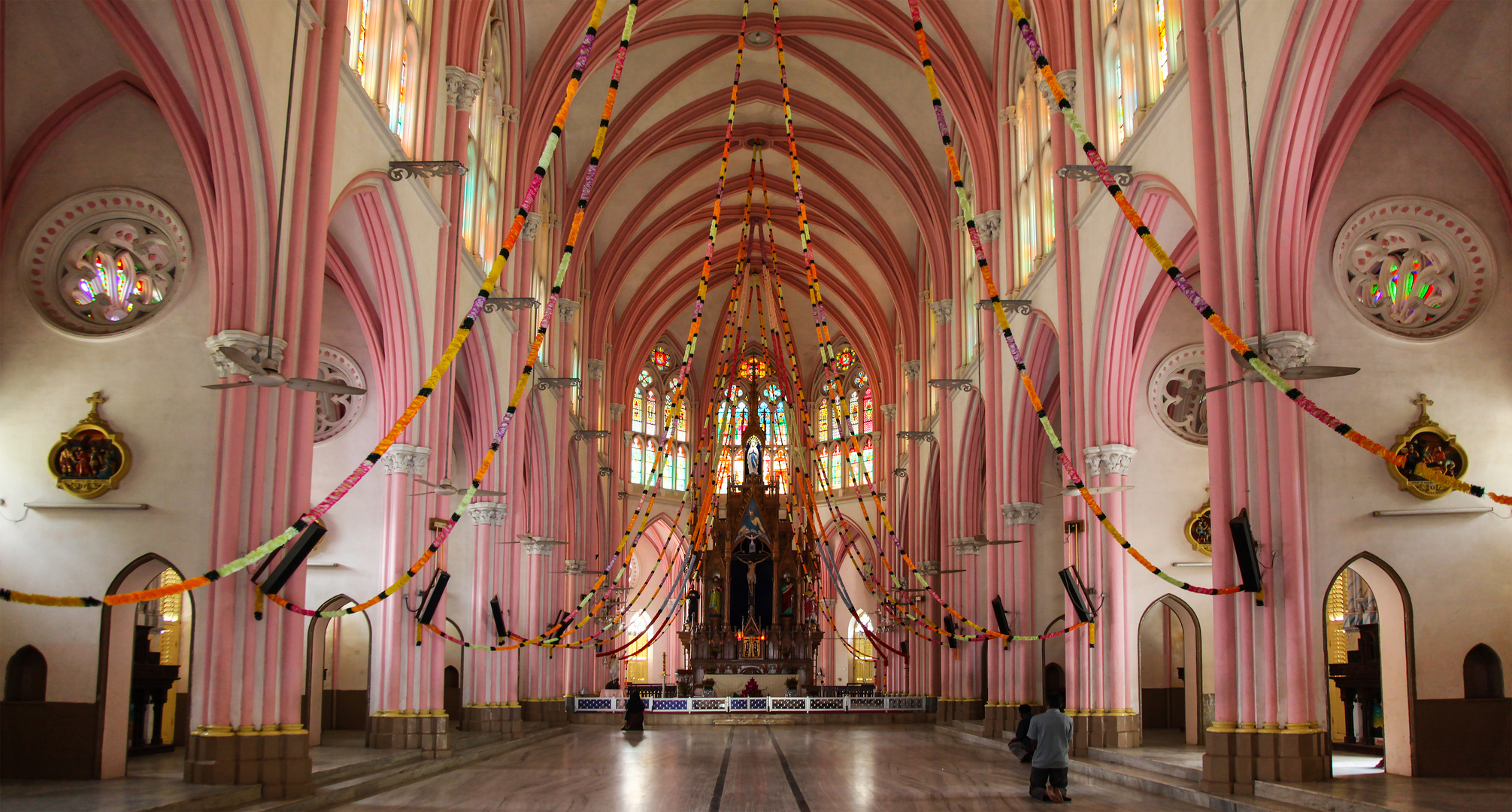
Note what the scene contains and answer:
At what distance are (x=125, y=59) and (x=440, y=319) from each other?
6.45m

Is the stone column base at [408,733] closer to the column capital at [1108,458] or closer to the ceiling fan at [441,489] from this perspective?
the ceiling fan at [441,489]

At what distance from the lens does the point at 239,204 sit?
38.2 feet

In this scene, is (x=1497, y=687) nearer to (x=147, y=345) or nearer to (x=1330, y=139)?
(x=1330, y=139)

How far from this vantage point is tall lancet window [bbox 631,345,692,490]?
47094mm

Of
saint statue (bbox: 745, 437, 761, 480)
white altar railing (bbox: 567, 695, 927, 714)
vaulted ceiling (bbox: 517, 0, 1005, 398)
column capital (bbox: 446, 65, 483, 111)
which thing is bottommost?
white altar railing (bbox: 567, 695, 927, 714)

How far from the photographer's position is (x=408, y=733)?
674 inches

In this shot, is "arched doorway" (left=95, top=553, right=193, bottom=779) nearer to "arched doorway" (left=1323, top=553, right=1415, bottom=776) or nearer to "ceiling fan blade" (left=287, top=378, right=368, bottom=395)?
"ceiling fan blade" (left=287, top=378, right=368, bottom=395)

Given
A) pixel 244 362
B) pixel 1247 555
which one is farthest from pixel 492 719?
pixel 1247 555

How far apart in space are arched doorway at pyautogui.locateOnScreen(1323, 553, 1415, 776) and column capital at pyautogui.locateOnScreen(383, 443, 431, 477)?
1211 cm

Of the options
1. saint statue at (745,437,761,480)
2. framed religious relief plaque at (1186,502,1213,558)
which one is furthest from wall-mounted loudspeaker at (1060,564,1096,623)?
saint statue at (745,437,761,480)

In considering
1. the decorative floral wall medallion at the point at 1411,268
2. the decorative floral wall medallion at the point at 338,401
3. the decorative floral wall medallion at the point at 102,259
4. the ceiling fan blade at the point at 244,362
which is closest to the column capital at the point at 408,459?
the decorative floral wall medallion at the point at 338,401

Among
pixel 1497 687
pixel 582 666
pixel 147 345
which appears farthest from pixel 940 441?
pixel 147 345

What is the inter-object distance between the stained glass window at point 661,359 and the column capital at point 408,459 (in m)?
29.8

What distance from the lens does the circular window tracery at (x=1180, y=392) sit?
2012 centimetres
